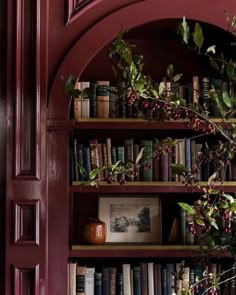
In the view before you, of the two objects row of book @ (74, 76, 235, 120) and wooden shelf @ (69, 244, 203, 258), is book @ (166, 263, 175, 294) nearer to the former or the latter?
wooden shelf @ (69, 244, 203, 258)

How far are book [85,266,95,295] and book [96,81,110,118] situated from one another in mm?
780

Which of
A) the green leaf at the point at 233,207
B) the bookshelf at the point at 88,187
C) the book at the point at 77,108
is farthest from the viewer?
the book at the point at 77,108

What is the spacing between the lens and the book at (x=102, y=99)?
3053 mm

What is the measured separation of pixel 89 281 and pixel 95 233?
24cm

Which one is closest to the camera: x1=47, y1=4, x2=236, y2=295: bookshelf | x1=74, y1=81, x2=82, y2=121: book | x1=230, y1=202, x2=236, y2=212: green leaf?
x1=230, y1=202, x2=236, y2=212: green leaf

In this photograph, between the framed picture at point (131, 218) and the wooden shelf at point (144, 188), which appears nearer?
the wooden shelf at point (144, 188)

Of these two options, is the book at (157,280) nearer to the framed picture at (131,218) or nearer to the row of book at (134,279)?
the row of book at (134,279)

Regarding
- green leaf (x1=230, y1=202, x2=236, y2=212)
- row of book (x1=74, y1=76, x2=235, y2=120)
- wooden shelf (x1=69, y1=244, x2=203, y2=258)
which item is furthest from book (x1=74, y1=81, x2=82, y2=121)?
green leaf (x1=230, y1=202, x2=236, y2=212)

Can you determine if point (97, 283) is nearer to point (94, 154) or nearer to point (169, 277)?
point (169, 277)

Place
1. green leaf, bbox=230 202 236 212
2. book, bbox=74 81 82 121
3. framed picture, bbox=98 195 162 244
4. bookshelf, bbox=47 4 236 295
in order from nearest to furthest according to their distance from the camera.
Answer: green leaf, bbox=230 202 236 212 → bookshelf, bbox=47 4 236 295 → book, bbox=74 81 82 121 → framed picture, bbox=98 195 162 244

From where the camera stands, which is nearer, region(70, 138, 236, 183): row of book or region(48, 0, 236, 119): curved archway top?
region(48, 0, 236, 119): curved archway top

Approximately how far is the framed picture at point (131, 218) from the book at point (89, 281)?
199mm

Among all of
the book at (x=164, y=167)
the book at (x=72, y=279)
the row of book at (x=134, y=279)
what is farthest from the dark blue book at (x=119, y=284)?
the book at (x=164, y=167)

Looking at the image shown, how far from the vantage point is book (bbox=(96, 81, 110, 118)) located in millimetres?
3053
